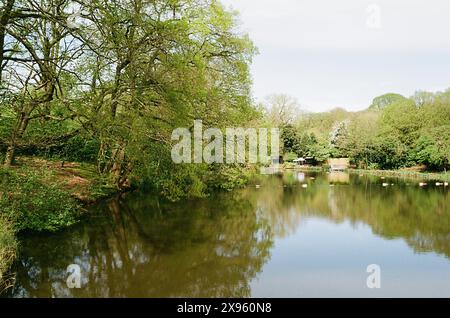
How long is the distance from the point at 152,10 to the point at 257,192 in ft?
39.1

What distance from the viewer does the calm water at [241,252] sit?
6801 millimetres

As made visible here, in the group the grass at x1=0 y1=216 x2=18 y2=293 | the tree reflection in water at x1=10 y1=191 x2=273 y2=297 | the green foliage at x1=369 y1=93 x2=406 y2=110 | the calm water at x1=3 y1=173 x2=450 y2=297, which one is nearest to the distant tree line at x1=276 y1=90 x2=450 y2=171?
the calm water at x1=3 y1=173 x2=450 y2=297

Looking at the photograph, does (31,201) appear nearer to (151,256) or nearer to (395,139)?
(151,256)

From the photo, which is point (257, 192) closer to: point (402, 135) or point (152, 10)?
point (152, 10)

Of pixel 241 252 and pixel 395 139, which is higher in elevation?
pixel 395 139

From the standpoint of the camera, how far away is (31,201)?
944cm

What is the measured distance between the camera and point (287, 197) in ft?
63.7

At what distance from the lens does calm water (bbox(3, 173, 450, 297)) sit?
6.80 m

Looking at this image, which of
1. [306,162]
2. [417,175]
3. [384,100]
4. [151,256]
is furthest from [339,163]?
[151,256]

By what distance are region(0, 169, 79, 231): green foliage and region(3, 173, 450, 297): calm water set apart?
42 cm

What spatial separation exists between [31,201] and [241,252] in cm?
545

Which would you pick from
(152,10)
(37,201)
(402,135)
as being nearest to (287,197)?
(152,10)

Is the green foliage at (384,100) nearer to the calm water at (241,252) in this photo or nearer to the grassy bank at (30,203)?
the calm water at (241,252)

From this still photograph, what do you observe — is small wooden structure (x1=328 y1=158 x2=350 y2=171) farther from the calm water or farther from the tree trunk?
the tree trunk
